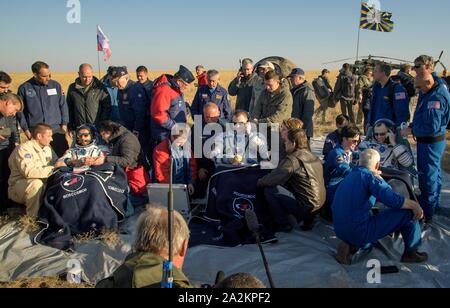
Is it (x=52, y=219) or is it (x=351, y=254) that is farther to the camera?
(x=52, y=219)

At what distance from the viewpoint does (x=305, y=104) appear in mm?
6457

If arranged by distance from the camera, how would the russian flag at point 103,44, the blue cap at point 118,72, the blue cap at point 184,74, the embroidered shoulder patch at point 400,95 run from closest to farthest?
1. the embroidered shoulder patch at point 400,95
2. the blue cap at point 184,74
3. the blue cap at point 118,72
4. the russian flag at point 103,44

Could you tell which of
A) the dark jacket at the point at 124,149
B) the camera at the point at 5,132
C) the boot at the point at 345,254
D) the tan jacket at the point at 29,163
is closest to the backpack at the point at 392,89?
the boot at the point at 345,254

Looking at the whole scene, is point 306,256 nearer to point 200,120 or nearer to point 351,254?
point 351,254

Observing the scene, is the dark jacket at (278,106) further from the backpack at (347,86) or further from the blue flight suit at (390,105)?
the backpack at (347,86)

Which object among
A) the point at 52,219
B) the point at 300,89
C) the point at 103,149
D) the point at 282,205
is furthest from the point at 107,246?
the point at 300,89

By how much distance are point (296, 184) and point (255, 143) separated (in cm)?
108

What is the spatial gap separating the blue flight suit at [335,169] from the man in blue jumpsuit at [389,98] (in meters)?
1.27

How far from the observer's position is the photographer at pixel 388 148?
4.91m

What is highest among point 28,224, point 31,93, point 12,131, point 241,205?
point 31,93

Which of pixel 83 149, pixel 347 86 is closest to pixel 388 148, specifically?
pixel 83 149

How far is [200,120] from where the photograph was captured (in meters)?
6.06

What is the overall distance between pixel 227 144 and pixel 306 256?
2.05 m

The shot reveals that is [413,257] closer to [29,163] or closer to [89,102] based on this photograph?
[29,163]
